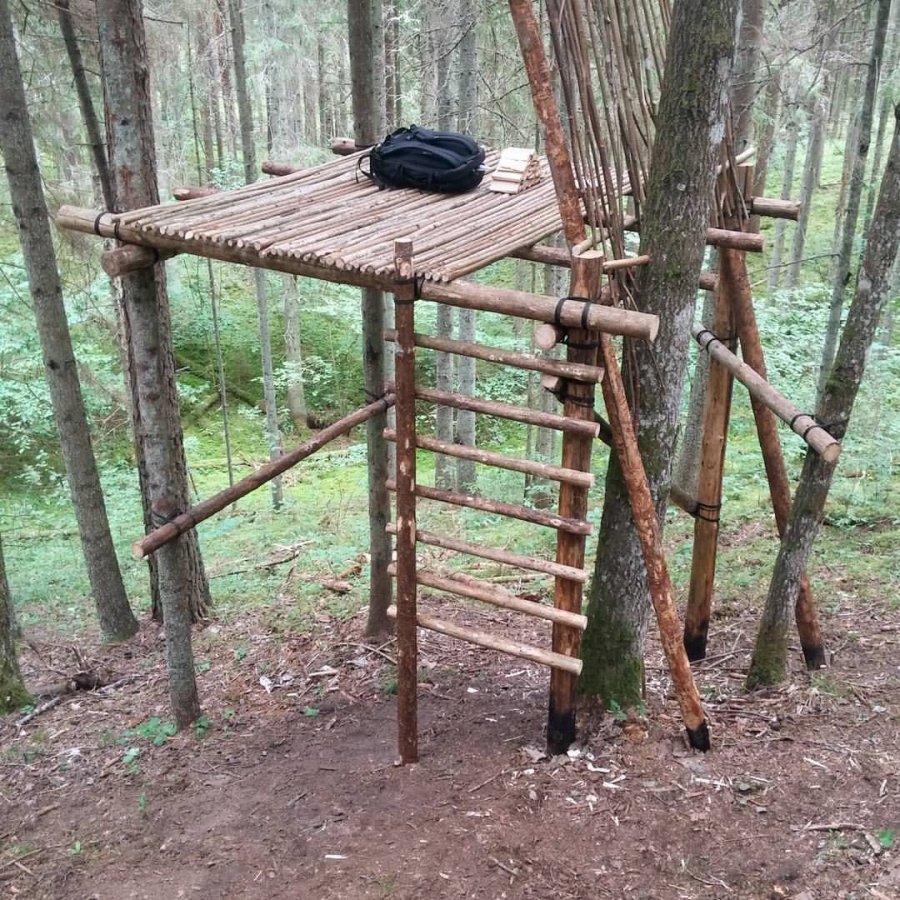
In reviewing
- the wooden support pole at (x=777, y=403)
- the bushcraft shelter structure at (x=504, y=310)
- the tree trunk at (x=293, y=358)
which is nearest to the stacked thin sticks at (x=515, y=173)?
the bushcraft shelter structure at (x=504, y=310)

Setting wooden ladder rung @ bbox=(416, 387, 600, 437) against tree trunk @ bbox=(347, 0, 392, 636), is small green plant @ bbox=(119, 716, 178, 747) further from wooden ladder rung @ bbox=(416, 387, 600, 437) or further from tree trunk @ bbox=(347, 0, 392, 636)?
wooden ladder rung @ bbox=(416, 387, 600, 437)

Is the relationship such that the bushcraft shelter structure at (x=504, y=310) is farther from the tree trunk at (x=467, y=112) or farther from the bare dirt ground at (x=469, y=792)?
the tree trunk at (x=467, y=112)

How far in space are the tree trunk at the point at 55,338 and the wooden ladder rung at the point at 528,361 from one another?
12.8 feet

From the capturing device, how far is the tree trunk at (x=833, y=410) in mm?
3756

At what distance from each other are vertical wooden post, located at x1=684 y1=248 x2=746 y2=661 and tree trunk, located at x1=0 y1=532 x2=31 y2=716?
4725mm

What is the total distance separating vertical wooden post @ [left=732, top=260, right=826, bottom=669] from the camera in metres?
4.44

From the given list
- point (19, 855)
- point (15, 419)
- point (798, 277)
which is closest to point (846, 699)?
point (19, 855)

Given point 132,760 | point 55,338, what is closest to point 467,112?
point 55,338

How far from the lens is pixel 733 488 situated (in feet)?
30.2

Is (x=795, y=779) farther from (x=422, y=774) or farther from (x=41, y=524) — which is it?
(x=41, y=524)

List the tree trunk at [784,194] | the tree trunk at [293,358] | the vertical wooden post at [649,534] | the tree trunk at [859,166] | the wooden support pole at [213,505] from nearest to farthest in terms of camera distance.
→ the vertical wooden post at [649,534], the wooden support pole at [213,505], the tree trunk at [859,166], the tree trunk at [293,358], the tree trunk at [784,194]

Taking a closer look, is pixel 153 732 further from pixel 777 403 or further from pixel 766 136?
pixel 766 136

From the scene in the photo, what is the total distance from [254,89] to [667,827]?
78.1ft

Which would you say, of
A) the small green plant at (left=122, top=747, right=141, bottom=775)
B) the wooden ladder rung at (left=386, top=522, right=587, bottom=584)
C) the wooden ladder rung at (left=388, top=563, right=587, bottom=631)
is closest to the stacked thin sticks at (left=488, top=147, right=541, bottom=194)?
the wooden ladder rung at (left=386, top=522, right=587, bottom=584)
